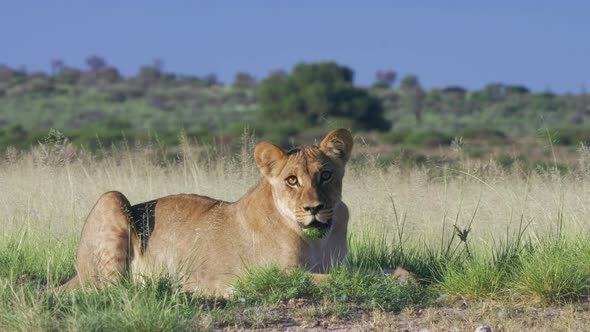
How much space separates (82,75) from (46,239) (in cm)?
6774

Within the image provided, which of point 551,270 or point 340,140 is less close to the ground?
point 340,140

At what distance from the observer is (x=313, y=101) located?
46062 mm

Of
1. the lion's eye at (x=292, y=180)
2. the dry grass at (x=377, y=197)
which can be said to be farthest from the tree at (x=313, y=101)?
the lion's eye at (x=292, y=180)

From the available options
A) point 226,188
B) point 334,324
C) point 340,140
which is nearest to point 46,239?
point 226,188

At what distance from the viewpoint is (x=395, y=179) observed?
9852 mm

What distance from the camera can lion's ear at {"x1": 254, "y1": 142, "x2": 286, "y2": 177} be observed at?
5.95 meters

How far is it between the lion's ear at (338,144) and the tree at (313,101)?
37.4 meters

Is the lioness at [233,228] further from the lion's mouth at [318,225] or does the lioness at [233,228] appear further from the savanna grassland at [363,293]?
the savanna grassland at [363,293]

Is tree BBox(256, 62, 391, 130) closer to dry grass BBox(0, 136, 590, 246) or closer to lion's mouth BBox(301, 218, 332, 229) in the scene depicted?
dry grass BBox(0, 136, 590, 246)

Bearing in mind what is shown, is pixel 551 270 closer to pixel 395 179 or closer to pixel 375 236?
pixel 375 236

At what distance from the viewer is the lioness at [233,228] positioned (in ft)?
19.1

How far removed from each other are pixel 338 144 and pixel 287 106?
3956 centimetres

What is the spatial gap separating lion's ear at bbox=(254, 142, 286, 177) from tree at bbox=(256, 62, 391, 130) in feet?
123

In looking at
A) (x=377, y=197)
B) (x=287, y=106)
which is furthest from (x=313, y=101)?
(x=377, y=197)
